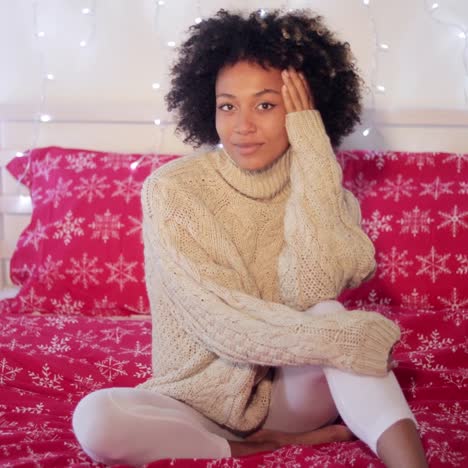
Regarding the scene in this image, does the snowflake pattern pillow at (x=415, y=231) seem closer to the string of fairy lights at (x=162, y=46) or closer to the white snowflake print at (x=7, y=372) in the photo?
the string of fairy lights at (x=162, y=46)

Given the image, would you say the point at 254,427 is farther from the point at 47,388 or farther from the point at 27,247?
the point at 27,247

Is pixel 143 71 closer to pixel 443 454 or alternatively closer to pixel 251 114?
pixel 251 114

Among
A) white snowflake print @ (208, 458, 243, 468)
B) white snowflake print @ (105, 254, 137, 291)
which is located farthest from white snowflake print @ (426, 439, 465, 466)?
white snowflake print @ (105, 254, 137, 291)

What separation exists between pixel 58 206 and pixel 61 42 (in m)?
0.60

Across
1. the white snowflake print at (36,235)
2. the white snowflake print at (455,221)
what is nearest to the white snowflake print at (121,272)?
the white snowflake print at (36,235)

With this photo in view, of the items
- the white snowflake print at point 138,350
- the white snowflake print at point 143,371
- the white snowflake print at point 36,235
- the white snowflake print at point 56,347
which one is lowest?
the white snowflake print at point 143,371

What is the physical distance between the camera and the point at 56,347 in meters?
1.72

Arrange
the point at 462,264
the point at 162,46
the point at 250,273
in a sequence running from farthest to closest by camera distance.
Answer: the point at 162,46 < the point at 462,264 < the point at 250,273

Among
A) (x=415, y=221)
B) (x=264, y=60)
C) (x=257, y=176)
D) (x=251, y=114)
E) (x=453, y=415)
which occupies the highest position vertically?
(x=264, y=60)

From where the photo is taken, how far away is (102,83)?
2400 millimetres

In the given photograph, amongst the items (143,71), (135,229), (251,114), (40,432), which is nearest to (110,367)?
(40,432)

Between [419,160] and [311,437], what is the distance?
1.02m

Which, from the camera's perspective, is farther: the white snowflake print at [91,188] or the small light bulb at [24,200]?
the small light bulb at [24,200]

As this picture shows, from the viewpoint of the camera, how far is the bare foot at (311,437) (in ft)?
4.27
